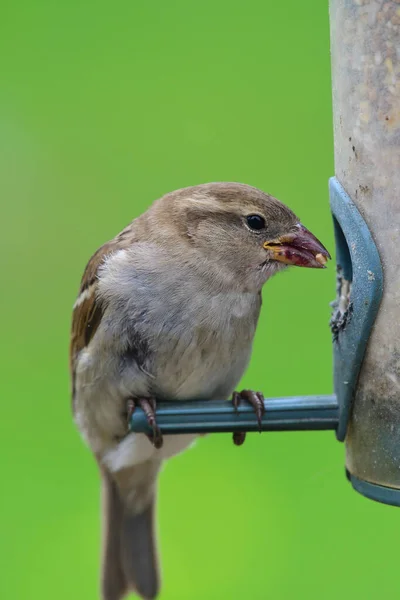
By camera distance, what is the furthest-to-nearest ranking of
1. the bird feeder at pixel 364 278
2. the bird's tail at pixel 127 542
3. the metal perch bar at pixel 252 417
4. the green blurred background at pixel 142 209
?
the green blurred background at pixel 142 209
the bird's tail at pixel 127 542
the metal perch bar at pixel 252 417
the bird feeder at pixel 364 278

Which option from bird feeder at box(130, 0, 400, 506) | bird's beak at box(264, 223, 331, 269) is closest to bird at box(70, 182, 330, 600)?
bird's beak at box(264, 223, 331, 269)

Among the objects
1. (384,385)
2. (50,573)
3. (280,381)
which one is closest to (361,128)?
(384,385)

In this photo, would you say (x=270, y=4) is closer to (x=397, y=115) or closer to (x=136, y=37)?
(x=136, y=37)

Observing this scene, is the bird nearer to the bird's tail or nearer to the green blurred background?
the bird's tail

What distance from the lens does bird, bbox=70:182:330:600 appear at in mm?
3902

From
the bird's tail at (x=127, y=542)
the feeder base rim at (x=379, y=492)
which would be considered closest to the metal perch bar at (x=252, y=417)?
the feeder base rim at (x=379, y=492)

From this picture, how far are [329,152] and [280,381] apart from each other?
3.50 feet

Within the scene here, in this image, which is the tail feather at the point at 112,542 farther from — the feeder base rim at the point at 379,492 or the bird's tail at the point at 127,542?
the feeder base rim at the point at 379,492

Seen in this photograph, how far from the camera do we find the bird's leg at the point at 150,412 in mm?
3803

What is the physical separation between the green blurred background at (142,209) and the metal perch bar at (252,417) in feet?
3.63

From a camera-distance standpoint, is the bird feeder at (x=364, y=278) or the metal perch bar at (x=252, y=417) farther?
the metal perch bar at (x=252, y=417)

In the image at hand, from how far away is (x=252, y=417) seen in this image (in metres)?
3.72

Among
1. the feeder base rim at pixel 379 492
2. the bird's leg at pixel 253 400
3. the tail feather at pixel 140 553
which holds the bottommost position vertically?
the tail feather at pixel 140 553

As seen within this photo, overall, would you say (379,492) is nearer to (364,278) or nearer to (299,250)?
(364,278)
